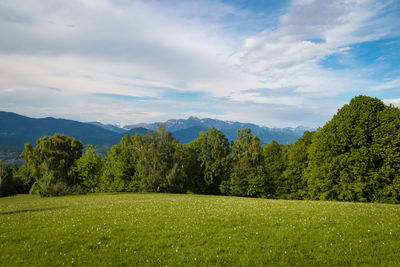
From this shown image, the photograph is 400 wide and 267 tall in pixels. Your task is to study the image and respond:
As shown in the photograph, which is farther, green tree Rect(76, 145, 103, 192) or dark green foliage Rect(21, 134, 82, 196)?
green tree Rect(76, 145, 103, 192)

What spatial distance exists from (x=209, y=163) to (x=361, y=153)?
41141 mm

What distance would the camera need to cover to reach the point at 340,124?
1585 inches

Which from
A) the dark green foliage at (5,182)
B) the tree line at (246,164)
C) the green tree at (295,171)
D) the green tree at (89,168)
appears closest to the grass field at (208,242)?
the tree line at (246,164)

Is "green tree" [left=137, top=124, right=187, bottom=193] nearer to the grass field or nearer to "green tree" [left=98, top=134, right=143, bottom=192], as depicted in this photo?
"green tree" [left=98, top=134, right=143, bottom=192]

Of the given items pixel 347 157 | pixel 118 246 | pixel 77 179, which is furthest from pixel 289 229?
pixel 77 179

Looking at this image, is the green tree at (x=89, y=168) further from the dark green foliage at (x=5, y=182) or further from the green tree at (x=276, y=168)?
the green tree at (x=276, y=168)

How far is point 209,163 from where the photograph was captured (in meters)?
69.8

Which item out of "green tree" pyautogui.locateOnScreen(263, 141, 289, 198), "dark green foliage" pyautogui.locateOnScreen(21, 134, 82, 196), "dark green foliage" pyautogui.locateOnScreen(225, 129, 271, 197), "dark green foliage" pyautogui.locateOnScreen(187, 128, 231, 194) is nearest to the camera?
"dark green foliage" pyautogui.locateOnScreen(21, 134, 82, 196)

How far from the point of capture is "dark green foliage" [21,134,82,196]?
54.2 m

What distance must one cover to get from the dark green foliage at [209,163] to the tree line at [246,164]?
1.03 feet

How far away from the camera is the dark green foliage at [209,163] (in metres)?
68.8

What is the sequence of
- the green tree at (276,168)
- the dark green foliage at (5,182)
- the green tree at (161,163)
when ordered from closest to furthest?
the green tree at (161,163)
the green tree at (276,168)
the dark green foliage at (5,182)

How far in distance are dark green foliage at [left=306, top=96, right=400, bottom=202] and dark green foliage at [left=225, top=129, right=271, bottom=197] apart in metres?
20.6

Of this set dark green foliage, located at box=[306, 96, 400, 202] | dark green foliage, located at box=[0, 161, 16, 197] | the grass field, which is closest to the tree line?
dark green foliage, located at box=[0, 161, 16, 197]
